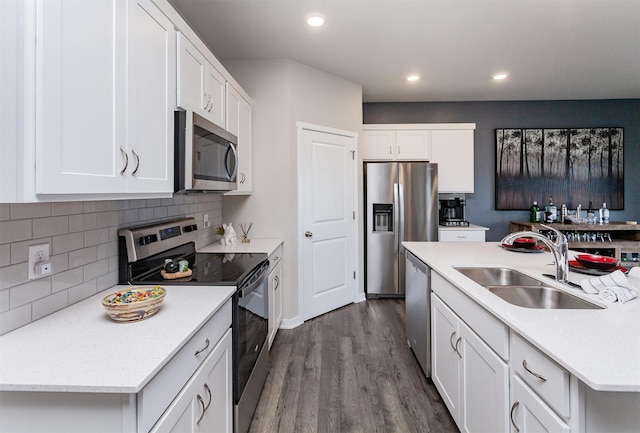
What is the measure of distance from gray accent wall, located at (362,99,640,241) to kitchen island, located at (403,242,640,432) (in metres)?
3.39

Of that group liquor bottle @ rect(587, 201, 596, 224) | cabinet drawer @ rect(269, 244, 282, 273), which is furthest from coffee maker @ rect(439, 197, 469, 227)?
cabinet drawer @ rect(269, 244, 282, 273)

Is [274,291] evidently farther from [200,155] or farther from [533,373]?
[533,373]

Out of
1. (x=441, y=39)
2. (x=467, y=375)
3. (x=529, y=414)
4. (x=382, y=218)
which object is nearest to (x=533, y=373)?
(x=529, y=414)

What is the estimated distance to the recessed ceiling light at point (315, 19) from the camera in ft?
8.20

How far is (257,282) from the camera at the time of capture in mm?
1974

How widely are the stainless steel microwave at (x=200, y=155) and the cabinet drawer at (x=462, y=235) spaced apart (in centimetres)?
299

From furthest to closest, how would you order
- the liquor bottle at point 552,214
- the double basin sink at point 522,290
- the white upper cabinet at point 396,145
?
the liquor bottle at point 552,214 → the white upper cabinet at point 396,145 → the double basin sink at point 522,290

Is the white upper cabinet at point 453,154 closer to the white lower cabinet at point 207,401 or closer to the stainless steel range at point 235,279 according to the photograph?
the stainless steel range at point 235,279

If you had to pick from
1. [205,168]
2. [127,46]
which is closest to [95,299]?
[205,168]

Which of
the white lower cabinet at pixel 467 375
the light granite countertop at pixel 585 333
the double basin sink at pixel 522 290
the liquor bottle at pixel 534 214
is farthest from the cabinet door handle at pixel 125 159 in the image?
the liquor bottle at pixel 534 214

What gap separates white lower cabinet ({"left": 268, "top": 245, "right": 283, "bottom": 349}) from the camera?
258 centimetres

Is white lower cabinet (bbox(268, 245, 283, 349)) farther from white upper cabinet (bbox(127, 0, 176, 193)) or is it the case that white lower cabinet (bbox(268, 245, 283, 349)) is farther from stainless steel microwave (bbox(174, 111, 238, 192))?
white upper cabinet (bbox(127, 0, 176, 193))

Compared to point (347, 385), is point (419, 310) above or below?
above

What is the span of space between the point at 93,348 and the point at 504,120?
18.1 ft
